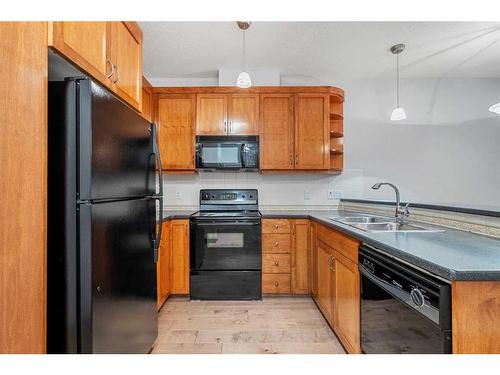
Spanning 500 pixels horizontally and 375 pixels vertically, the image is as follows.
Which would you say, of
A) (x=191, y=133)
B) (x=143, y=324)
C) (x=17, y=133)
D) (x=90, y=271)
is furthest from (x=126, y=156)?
(x=191, y=133)

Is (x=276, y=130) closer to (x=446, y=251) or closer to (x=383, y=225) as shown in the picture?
(x=383, y=225)

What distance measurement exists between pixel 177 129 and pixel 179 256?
4.52ft

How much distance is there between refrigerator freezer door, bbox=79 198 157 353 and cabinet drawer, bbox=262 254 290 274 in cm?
125

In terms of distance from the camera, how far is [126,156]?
4.49 feet

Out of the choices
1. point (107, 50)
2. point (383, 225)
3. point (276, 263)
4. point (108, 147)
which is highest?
point (107, 50)

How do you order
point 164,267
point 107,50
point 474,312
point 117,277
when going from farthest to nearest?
point 164,267 < point 107,50 < point 117,277 < point 474,312

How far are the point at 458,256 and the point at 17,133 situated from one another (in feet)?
5.34

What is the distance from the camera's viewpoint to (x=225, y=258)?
2686mm

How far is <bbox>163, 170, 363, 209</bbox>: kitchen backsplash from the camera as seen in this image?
10.8 feet

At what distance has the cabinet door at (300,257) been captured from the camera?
2.75m

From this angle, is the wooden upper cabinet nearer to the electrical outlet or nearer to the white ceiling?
the white ceiling

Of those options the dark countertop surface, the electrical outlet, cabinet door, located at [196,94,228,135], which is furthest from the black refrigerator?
the electrical outlet

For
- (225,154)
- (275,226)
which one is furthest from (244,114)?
(275,226)

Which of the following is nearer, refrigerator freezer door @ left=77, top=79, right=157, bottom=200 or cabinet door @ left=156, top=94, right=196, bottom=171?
refrigerator freezer door @ left=77, top=79, right=157, bottom=200
